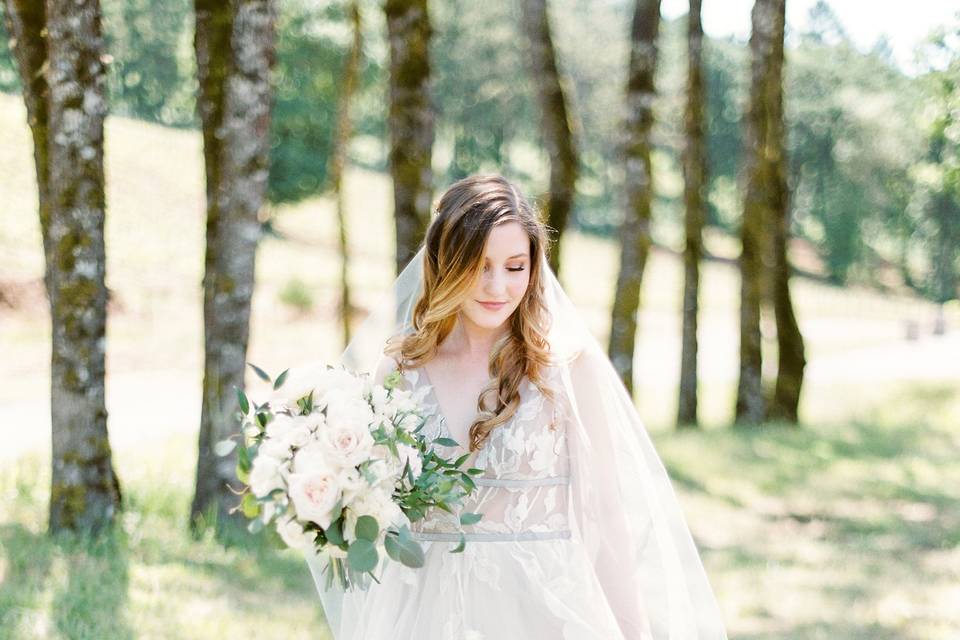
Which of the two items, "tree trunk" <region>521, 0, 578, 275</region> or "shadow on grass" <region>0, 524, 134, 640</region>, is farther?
"tree trunk" <region>521, 0, 578, 275</region>

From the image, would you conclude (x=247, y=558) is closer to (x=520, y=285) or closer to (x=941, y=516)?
(x=520, y=285)

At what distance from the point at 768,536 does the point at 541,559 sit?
597 centimetres

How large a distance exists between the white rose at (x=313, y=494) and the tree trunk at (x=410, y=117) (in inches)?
202

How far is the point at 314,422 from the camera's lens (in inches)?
102

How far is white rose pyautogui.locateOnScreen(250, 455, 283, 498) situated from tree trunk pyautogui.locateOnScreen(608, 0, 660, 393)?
8.40m

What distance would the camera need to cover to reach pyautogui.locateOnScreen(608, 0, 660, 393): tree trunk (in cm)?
1030

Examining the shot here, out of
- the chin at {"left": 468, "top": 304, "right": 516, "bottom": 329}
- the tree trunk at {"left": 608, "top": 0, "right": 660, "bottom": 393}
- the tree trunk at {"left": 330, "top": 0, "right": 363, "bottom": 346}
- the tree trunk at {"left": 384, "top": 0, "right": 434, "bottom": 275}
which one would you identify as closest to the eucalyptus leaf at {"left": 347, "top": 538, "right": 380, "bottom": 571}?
the chin at {"left": 468, "top": 304, "right": 516, "bottom": 329}

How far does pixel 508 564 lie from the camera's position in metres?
2.99

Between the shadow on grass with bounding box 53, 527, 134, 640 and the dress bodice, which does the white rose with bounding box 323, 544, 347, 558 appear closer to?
the dress bodice

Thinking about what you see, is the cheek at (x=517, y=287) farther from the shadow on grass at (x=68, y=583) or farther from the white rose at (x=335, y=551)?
the shadow on grass at (x=68, y=583)

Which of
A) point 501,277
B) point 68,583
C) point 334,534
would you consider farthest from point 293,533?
point 68,583

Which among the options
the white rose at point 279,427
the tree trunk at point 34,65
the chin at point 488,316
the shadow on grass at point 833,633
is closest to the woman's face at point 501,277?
the chin at point 488,316

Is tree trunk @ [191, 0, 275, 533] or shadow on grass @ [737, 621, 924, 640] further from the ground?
tree trunk @ [191, 0, 275, 533]

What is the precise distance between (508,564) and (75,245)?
425cm
